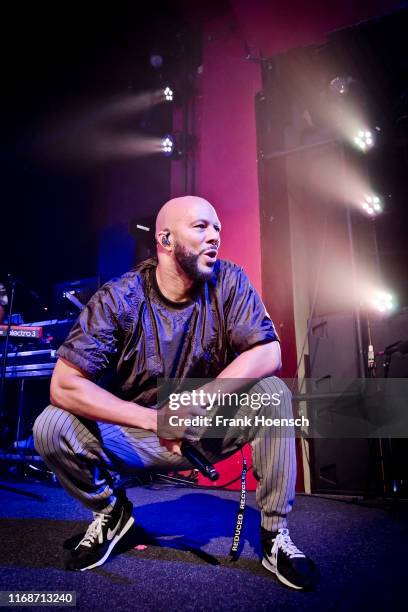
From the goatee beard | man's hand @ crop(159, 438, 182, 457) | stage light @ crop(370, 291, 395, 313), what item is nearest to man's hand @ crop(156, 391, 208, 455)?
man's hand @ crop(159, 438, 182, 457)

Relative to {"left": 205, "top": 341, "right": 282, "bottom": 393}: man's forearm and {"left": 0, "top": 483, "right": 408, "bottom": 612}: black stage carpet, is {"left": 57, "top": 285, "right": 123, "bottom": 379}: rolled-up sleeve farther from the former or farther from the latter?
{"left": 0, "top": 483, "right": 408, "bottom": 612}: black stage carpet

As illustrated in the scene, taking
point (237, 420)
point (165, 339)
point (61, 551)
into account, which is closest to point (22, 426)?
point (61, 551)

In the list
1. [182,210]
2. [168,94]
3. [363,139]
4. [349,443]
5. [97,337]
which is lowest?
[349,443]

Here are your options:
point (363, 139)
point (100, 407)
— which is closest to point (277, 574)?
point (100, 407)

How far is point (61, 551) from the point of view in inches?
61.8

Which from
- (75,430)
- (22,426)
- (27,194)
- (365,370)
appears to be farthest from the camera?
(27,194)

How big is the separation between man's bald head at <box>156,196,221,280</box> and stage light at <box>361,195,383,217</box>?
11.0ft

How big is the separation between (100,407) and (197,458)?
0.38m

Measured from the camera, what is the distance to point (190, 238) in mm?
1799

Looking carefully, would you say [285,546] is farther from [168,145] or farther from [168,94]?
[168,94]

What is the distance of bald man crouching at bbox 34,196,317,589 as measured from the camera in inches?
54.9

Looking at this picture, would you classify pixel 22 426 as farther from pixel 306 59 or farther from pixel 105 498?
pixel 306 59

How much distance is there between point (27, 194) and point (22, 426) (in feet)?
10.4

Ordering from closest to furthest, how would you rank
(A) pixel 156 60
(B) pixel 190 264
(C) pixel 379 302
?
1. (B) pixel 190 264
2. (C) pixel 379 302
3. (A) pixel 156 60
